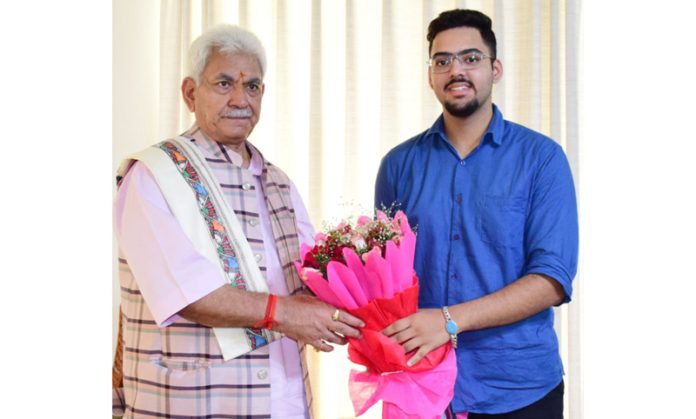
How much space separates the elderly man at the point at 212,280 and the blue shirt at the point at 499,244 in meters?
0.35

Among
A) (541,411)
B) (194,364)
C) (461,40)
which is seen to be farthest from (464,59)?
(194,364)

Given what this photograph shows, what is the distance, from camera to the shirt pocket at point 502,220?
194 centimetres

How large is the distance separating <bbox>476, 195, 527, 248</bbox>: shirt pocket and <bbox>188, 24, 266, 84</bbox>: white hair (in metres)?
0.82

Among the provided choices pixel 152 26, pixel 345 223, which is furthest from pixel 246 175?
pixel 152 26

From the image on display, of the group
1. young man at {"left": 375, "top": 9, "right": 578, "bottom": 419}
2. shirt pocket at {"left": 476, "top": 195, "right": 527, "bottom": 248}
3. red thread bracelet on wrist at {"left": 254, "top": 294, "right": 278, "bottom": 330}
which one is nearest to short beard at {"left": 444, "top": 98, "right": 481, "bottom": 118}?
young man at {"left": 375, "top": 9, "right": 578, "bottom": 419}

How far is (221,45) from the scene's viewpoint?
2012mm

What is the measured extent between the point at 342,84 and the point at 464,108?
1984 mm

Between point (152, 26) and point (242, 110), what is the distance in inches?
90.5

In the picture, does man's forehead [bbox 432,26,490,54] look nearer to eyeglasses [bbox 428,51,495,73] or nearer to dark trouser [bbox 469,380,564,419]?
eyeglasses [bbox 428,51,495,73]

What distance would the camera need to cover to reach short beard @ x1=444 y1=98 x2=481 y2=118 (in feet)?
6.61

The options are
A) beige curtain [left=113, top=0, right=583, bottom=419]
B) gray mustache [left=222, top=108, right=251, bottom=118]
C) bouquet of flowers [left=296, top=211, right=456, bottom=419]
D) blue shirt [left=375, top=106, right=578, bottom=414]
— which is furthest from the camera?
beige curtain [left=113, top=0, right=583, bottom=419]

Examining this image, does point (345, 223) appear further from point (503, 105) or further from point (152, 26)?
point (152, 26)

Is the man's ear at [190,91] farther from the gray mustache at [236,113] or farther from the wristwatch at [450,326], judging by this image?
the wristwatch at [450,326]
